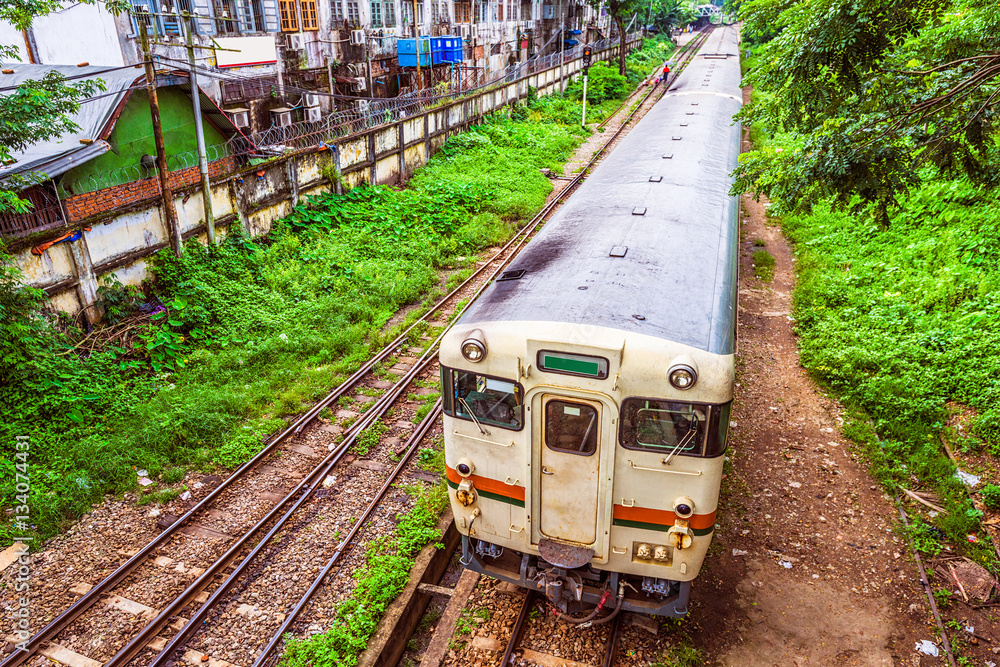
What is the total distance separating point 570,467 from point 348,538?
348cm

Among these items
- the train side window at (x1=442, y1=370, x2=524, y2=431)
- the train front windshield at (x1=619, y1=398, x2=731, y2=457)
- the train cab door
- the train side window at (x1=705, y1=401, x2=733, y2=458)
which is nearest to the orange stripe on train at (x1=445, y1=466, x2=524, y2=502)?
the train cab door

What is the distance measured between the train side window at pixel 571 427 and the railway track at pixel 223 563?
3489 millimetres

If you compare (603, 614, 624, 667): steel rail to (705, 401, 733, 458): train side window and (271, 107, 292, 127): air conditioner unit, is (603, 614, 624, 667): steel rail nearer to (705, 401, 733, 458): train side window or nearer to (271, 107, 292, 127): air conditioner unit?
(705, 401, 733, 458): train side window

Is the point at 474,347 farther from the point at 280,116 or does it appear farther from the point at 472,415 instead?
the point at 280,116

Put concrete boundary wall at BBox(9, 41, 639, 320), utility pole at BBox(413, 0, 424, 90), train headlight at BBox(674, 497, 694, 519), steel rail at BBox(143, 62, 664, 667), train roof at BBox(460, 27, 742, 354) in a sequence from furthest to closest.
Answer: utility pole at BBox(413, 0, 424, 90)
concrete boundary wall at BBox(9, 41, 639, 320)
steel rail at BBox(143, 62, 664, 667)
train roof at BBox(460, 27, 742, 354)
train headlight at BBox(674, 497, 694, 519)

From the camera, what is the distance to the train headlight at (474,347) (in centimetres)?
532

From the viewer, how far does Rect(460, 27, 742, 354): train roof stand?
213 inches

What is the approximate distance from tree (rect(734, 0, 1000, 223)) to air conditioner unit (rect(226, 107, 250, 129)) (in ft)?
56.9

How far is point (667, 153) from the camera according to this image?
11586 mm

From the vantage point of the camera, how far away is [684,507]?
5207mm

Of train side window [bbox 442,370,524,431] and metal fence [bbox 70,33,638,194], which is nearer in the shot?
train side window [bbox 442,370,524,431]

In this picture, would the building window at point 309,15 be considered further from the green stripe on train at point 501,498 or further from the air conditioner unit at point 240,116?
the green stripe on train at point 501,498

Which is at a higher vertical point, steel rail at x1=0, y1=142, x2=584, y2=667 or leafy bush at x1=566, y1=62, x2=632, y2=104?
leafy bush at x1=566, y1=62, x2=632, y2=104

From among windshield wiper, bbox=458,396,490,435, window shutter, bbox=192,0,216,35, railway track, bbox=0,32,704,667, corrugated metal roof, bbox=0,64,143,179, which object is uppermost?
window shutter, bbox=192,0,216,35
